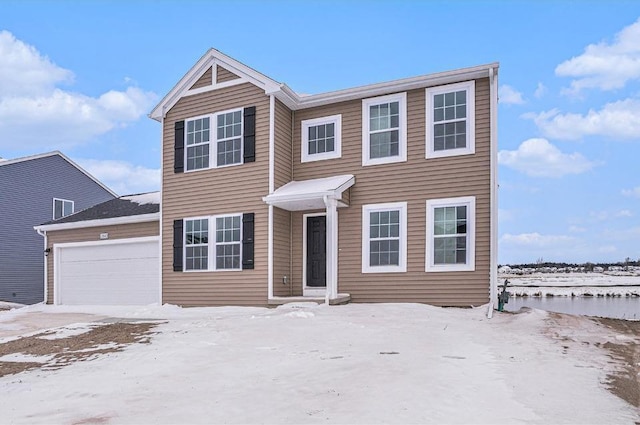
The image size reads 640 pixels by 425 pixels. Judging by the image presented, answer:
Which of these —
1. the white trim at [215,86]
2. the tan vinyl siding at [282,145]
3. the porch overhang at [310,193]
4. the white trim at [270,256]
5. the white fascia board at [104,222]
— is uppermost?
the white trim at [215,86]

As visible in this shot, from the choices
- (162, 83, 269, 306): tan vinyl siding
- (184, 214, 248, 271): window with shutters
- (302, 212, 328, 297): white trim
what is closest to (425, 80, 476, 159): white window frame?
(302, 212, 328, 297): white trim

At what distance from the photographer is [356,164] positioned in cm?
1201

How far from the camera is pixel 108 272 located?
15203 millimetres

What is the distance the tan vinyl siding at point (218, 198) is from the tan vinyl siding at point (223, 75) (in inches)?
12.4

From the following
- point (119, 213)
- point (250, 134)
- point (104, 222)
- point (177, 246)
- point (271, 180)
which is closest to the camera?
point (271, 180)

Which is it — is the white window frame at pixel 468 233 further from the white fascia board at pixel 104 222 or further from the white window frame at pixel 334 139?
the white fascia board at pixel 104 222

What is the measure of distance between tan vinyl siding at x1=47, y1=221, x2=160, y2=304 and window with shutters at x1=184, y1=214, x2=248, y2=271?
167 centimetres

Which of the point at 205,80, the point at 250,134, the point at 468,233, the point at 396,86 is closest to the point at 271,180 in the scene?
the point at 250,134

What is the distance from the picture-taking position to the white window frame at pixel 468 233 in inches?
419

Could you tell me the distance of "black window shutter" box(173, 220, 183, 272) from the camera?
1329 cm

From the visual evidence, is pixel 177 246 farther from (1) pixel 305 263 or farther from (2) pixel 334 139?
(2) pixel 334 139

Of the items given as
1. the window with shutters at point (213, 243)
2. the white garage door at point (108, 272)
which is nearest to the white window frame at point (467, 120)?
the window with shutters at point (213, 243)

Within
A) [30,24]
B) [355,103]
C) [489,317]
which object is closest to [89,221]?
[30,24]

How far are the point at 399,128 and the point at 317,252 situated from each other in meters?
3.84
